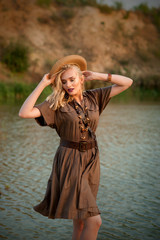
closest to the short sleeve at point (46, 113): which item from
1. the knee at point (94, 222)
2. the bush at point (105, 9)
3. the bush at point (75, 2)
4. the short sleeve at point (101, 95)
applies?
the short sleeve at point (101, 95)

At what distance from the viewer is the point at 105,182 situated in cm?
626

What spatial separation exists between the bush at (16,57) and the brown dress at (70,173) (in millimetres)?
29547

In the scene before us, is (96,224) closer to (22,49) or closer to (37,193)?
(37,193)

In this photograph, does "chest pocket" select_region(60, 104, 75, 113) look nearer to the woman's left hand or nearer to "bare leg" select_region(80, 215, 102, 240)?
the woman's left hand

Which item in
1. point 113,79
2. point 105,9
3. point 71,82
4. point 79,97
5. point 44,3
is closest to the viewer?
point 71,82

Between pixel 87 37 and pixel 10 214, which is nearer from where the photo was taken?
pixel 10 214

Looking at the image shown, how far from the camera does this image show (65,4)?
48.6 m

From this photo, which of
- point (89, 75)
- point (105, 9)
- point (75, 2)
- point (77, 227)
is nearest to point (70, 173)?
point (77, 227)

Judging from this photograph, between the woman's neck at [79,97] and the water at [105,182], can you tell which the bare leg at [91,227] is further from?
the woman's neck at [79,97]

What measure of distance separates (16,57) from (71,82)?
1197 inches

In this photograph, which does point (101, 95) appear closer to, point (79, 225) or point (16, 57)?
point (79, 225)

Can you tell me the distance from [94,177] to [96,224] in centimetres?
43

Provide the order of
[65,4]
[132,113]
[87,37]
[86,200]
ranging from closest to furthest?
[86,200], [132,113], [87,37], [65,4]

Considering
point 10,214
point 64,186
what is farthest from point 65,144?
point 10,214
